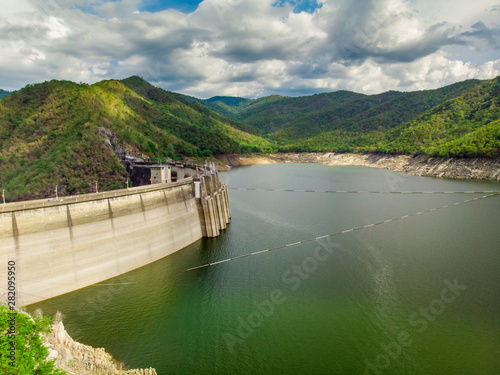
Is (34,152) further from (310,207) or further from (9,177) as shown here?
(310,207)

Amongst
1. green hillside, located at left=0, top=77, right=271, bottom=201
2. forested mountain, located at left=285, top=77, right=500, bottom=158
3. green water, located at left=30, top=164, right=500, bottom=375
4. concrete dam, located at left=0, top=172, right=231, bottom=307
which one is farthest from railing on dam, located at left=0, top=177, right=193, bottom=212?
forested mountain, located at left=285, top=77, right=500, bottom=158

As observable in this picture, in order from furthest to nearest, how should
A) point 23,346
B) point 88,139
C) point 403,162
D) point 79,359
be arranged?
point 403,162 → point 88,139 → point 79,359 → point 23,346

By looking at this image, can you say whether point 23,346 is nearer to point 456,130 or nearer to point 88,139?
point 88,139

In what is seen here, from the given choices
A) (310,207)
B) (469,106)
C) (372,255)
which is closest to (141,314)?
(372,255)

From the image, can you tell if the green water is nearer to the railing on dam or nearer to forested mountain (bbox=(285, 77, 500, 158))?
the railing on dam

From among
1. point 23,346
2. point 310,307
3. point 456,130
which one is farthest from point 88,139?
point 456,130

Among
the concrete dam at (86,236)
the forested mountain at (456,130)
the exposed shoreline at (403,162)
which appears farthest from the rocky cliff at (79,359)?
the forested mountain at (456,130)
